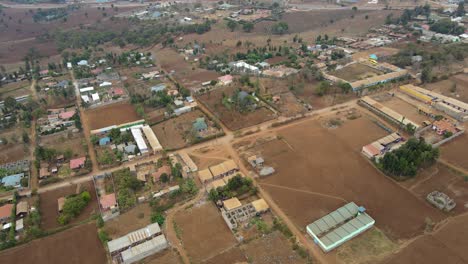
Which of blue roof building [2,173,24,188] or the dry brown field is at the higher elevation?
the dry brown field

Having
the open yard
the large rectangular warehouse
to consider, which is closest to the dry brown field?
the large rectangular warehouse

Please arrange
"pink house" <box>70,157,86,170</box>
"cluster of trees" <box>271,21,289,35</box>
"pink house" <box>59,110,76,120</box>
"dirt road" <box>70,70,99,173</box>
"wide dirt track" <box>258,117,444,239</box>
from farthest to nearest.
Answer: "cluster of trees" <box>271,21,289,35</box>
"pink house" <box>59,110,76,120</box>
"dirt road" <box>70,70,99,173</box>
"pink house" <box>70,157,86,170</box>
"wide dirt track" <box>258,117,444,239</box>

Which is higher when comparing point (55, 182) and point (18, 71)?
point (18, 71)

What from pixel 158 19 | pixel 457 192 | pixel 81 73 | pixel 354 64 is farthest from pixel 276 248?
pixel 158 19

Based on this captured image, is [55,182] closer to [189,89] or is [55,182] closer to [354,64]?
[189,89]

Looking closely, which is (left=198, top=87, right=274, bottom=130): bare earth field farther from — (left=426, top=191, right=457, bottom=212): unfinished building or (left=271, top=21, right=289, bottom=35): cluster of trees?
(left=271, top=21, right=289, bottom=35): cluster of trees

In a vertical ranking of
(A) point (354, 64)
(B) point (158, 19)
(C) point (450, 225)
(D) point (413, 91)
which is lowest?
(C) point (450, 225)

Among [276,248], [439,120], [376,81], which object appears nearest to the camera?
[276,248]
